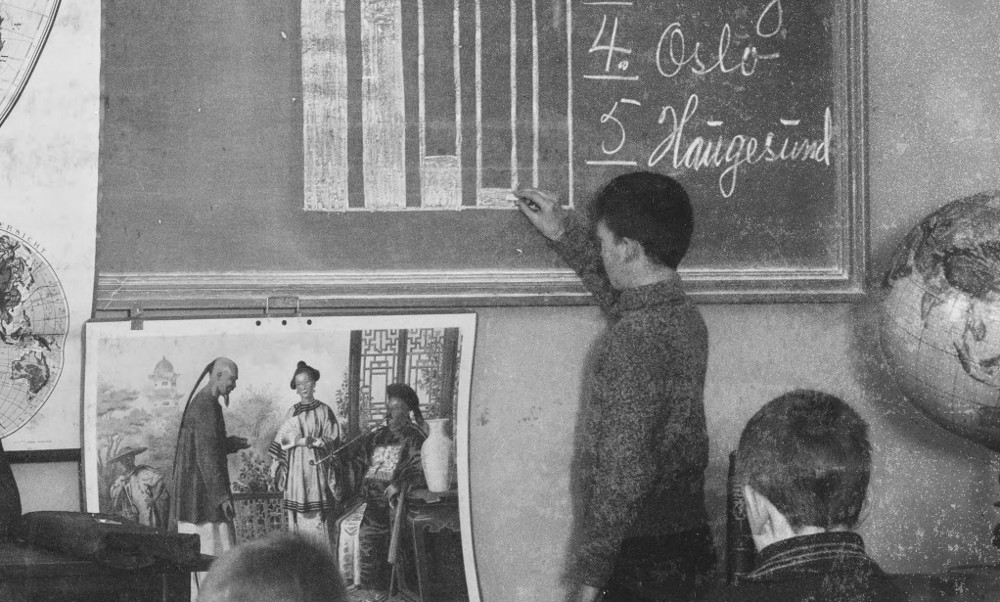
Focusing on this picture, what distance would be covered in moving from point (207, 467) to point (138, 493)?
143mm

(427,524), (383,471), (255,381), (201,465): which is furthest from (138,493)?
(427,524)

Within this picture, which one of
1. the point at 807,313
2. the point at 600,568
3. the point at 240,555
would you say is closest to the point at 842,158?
the point at 807,313

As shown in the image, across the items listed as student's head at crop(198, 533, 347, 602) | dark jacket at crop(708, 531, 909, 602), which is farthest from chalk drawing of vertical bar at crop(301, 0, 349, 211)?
dark jacket at crop(708, 531, 909, 602)

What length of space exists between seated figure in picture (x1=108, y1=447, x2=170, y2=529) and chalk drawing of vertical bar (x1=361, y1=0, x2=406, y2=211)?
0.72 meters

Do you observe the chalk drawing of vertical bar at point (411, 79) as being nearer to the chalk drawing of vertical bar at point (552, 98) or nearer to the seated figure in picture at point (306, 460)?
the chalk drawing of vertical bar at point (552, 98)

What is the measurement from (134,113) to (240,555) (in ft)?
3.92

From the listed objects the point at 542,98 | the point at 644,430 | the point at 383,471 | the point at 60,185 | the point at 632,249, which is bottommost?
the point at 383,471

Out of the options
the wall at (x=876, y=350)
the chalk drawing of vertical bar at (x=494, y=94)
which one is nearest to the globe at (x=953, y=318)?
the wall at (x=876, y=350)

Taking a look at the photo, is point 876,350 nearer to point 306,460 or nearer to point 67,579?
point 306,460

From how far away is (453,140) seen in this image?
2.40m

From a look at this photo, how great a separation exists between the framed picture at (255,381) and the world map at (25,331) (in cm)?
11

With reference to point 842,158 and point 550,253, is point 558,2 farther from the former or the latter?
point 842,158

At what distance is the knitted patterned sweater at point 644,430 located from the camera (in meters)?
2.09

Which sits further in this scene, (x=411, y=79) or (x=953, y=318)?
(x=411, y=79)
